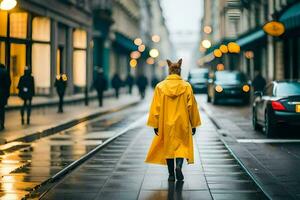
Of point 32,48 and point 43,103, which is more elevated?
point 32,48

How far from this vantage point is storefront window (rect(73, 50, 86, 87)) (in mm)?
39188

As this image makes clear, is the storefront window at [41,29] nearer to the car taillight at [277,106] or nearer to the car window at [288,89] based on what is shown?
the car window at [288,89]

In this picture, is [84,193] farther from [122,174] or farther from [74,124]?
[74,124]

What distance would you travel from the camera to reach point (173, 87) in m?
8.91

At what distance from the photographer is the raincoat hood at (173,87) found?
29.2 feet

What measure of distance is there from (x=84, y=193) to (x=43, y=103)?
1978 centimetres

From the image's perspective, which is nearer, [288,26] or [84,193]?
[84,193]

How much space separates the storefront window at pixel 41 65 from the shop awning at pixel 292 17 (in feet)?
38.3

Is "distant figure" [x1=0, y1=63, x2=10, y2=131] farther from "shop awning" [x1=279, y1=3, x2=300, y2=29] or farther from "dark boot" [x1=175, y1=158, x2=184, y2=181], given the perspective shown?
"shop awning" [x1=279, y1=3, x2=300, y2=29]

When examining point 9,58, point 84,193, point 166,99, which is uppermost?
point 9,58

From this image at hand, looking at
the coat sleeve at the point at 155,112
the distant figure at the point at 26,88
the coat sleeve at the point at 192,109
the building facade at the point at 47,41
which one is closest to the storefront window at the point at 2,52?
the building facade at the point at 47,41

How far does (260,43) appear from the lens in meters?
43.5

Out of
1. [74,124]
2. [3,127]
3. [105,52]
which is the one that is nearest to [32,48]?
[74,124]

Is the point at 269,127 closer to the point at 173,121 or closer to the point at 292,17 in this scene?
the point at 173,121
